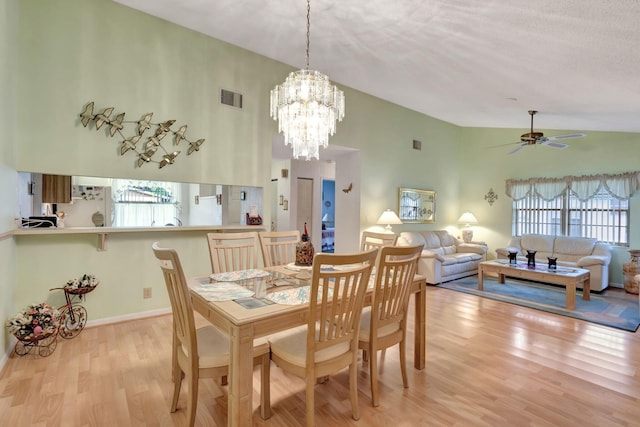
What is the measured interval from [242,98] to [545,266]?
522 cm

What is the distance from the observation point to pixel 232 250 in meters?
2.88

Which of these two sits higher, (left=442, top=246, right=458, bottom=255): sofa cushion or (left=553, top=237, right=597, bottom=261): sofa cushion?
(left=553, top=237, right=597, bottom=261): sofa cushion

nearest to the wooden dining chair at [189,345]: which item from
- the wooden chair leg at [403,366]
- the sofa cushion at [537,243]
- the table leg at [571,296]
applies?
the wooden chair leg at [403,366]

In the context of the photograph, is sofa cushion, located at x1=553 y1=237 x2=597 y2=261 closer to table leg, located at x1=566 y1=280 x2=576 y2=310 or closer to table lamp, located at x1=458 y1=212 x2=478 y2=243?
table lamp, located at x1=458 y1=212 x2=478 y2=243

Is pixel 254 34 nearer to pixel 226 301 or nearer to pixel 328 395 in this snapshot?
pixel 226 301

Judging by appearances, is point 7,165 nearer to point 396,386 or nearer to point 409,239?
point 396,386

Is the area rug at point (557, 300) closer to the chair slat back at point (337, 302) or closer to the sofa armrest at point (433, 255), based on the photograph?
the sofa armrest at point (433, 255)

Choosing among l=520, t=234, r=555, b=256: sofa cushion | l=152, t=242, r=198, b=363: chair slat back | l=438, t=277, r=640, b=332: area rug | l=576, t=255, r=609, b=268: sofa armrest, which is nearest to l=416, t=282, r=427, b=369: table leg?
l=152, t=242, r=198, b=363: chair slat back

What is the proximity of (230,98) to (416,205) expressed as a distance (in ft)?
14.1

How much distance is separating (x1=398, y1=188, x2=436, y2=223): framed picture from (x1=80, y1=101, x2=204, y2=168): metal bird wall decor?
406cm

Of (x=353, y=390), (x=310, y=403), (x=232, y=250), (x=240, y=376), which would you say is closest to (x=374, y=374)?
(x=353, y=390)

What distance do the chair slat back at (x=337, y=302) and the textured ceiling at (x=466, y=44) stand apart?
2.29 metres

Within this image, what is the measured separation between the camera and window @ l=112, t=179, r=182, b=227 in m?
3.54

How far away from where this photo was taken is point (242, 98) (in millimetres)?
4285
